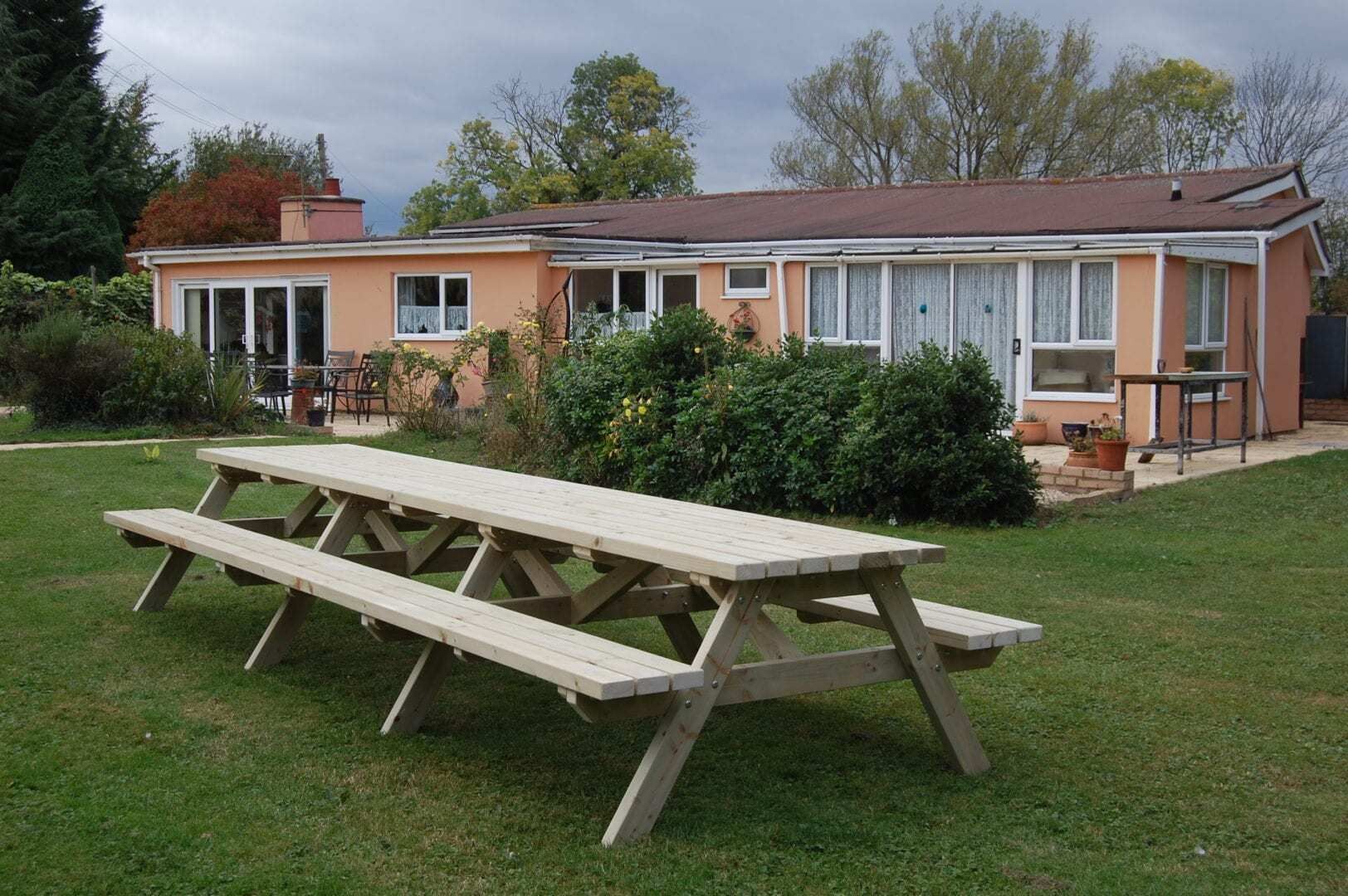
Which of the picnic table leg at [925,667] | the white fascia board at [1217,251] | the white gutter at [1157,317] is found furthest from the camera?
the white fascia board at [1217,251]

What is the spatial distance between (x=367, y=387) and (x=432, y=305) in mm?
1733

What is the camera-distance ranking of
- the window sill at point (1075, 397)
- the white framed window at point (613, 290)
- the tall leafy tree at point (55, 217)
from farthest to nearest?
the tall leafy tree at point (55, 217) < the white framed window at point (613, 290) < the window sill at point (1075, 397)

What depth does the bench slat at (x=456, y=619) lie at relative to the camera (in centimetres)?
381

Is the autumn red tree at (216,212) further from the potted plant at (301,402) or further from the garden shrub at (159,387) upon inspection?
the garden shrub at (159,387)

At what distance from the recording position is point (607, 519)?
4.94 metres

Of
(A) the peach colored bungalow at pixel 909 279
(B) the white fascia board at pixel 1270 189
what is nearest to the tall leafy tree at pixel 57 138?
(A) the peach colored bungalow at pixel 909 279

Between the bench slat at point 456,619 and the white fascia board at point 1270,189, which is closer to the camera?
the bench slat at point 456,619

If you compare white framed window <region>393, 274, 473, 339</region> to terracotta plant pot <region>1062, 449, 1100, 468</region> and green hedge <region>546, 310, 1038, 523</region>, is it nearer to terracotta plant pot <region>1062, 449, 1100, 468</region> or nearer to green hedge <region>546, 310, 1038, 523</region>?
green hedge <region>546, 310, 1038, 523</region>

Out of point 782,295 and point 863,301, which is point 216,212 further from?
point 863,301

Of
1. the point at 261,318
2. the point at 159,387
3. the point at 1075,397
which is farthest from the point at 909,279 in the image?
the point at 261,318

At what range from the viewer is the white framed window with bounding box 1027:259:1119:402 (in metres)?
15.3

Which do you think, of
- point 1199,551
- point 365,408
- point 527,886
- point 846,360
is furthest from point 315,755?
point 365,408

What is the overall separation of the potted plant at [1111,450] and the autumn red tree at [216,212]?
3006 centimetres

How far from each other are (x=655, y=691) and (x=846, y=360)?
23.8 ft
